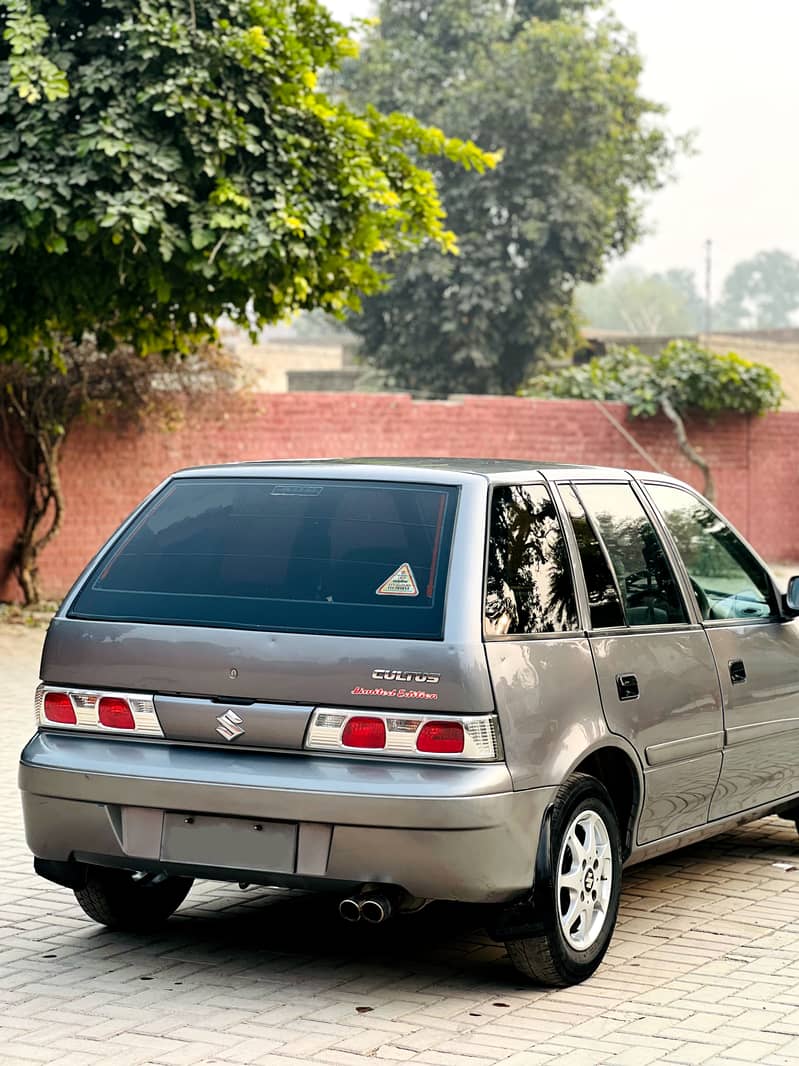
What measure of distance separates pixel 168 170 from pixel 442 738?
10.1 meters

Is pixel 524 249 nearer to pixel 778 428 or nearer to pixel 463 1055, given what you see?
pixel 778 428

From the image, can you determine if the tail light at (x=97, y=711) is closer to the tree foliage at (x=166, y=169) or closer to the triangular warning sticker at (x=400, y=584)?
the triangular warning sticker at (x=400, y=584)

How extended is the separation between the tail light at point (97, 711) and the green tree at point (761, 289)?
188 meters

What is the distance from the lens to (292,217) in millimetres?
14773

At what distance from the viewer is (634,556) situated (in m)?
6.35

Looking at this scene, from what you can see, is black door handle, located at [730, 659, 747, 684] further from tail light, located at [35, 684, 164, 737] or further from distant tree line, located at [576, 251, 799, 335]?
distant tree line, located at [576, 251, 799, 335]

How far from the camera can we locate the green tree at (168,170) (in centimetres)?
1420

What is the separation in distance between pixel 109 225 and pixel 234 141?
1.59 metres

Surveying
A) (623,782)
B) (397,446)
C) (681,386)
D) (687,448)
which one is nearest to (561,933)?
(623,782)

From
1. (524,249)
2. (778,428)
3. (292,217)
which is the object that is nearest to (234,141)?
(292,217)

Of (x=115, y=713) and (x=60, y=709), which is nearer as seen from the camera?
(x=115, y=713)

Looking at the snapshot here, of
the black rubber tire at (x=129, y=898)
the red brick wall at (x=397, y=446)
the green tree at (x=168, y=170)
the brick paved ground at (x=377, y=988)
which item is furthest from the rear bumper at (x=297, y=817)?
the red brick wall at (x=397, y=446)

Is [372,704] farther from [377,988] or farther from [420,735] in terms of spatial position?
[377,988]

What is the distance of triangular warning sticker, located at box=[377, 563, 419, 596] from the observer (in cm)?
535
